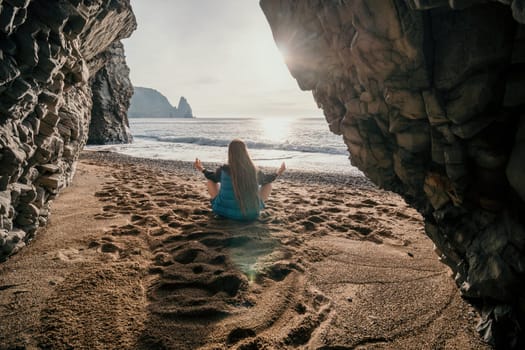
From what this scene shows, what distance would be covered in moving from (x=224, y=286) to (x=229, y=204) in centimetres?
201

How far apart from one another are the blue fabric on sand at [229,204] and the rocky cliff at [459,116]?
2.49m

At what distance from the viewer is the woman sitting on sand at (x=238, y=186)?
14.7 feet

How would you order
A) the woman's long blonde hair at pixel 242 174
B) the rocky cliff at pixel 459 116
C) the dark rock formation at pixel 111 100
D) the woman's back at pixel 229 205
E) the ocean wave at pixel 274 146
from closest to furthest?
the rocky cliff at pixel 459 116
the woman's long blonde hair at pixel 242 174
the woman's back at pixel 229 205
the ocean wave at pixel 274 146
the dark rock formation at pixel 111 100

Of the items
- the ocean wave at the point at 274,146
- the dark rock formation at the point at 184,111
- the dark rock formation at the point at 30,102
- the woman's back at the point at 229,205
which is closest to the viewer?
the dark rock formation at the point at 30,102

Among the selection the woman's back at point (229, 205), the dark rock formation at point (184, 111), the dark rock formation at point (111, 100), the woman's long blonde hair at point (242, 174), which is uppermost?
the dark rock formation at point (184, 111)

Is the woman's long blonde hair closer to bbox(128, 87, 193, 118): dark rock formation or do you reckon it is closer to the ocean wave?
the ocean wave

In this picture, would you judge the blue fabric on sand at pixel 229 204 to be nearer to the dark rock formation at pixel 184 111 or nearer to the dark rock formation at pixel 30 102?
the dark rock formation at pixel 30 102

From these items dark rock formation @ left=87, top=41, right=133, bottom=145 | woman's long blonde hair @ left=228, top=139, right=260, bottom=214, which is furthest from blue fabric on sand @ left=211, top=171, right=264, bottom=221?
dark rock formation @ left=87, top=41, right=133, bottom=145

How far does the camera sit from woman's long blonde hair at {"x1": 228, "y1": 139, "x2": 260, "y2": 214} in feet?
14.7

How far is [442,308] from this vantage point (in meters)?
2.53

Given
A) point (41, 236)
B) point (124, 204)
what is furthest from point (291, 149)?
point (41, 236)

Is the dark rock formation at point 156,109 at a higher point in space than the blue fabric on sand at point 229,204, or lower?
higher

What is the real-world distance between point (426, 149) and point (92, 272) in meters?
3.67

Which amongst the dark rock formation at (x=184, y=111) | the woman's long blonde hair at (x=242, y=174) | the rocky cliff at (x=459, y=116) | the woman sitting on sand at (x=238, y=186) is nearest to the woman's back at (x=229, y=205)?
the woman sitting on sand at (x=238, y=186)
